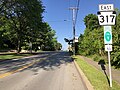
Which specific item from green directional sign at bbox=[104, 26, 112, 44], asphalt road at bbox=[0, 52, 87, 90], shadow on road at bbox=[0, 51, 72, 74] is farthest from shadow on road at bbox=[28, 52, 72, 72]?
green directional sign at bbox=[104, 26, 112, 44]

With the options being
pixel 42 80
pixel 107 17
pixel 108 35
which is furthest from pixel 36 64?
pixel 107 17

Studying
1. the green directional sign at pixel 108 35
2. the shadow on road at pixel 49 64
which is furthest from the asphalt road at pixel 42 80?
the green directional sign at pixel 108 35

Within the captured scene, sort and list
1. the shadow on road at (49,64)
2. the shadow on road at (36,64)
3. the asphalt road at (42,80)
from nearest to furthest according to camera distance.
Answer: the asphalt road at (42,80), the shadow on road at (36,64), the shadow on road at (49,64)

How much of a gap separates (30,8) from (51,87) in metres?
30.8

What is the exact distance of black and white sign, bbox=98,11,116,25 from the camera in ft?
33.2

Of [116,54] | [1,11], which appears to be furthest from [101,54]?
[1,11]

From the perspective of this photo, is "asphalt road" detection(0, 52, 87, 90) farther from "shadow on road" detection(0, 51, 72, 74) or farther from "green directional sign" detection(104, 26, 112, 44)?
"green directional sign" detection(104, 26, 112, 44)

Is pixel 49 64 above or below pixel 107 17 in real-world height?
below

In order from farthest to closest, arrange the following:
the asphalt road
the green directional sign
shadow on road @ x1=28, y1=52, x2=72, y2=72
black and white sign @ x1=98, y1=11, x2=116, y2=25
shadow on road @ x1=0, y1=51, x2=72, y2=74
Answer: shadow on road @ x1=28, y1=52, x2=72, y2=72, shadow on road @ x1=0, y1=51, x2=72, y2=74, the asphalt road, the green directional sign, black and white sign @ x1=98, y1=11, x2=116, y2=25

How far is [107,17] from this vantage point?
1015cm

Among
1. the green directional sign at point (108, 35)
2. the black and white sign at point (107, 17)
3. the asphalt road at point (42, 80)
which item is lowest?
the asphalt road at point (42, 80)

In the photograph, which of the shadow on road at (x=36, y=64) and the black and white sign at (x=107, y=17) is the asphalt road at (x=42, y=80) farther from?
the black and white sign at (x=107, y=17)

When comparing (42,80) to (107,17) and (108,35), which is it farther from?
(107,17)

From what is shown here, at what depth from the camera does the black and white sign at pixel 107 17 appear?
10.1 m
